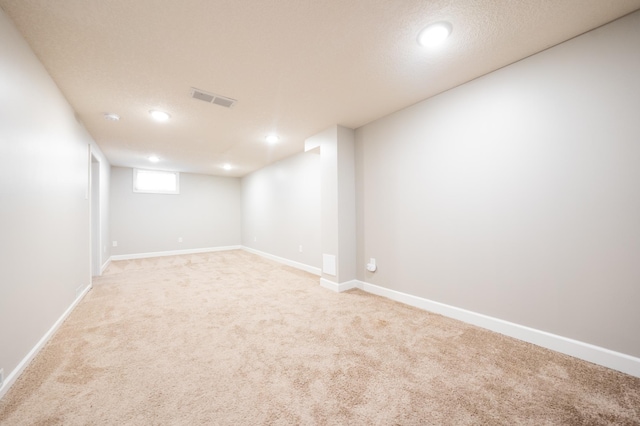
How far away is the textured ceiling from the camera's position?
156cm

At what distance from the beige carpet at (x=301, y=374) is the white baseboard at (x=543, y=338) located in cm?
9

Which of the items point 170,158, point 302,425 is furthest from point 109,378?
point 170,158

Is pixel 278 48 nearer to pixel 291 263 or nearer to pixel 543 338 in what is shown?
pixel 543 338

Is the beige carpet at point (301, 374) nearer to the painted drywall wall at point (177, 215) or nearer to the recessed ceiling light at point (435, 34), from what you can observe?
the recessed ceiling light at point (435, 34)

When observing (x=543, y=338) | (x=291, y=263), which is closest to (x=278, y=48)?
(x=543, y=338)

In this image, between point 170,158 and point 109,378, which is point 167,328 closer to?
point 109,378

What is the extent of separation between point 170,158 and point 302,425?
591 cm

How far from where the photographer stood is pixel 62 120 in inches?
101

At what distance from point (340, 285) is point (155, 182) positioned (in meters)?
6.28

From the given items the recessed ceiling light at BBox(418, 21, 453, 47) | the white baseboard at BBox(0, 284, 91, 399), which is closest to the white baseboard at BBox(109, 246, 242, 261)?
the white baseboard at BBox(0, 284, 91, 399)

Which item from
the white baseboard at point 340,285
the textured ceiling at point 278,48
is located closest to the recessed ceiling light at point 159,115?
the textured ceiling at point 278,48

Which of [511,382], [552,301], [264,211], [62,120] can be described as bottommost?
[511,382]

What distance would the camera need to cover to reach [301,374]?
168 centimetres

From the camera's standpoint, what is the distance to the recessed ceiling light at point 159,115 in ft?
10.1
